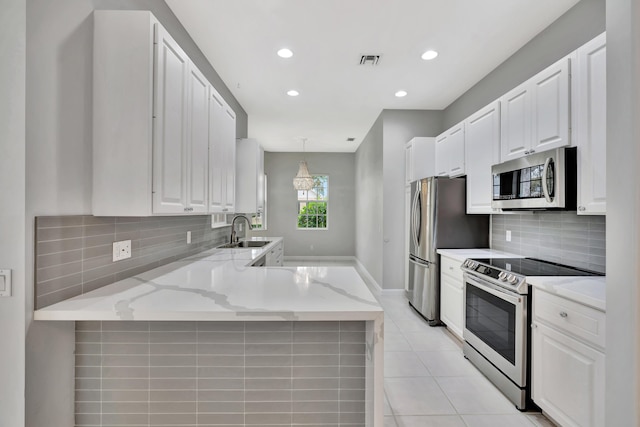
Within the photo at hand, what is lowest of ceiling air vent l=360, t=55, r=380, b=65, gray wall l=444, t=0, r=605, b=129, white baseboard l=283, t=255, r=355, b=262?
white baseboard l=283, t=255, r=355, b=262

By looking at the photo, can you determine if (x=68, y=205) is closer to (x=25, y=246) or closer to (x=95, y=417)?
(x=25, y=246)

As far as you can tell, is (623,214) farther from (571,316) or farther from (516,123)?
(516,123)

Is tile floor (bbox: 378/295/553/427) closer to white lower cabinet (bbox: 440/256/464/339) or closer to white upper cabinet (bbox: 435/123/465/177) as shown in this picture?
white lower cabinet (bbox: 440/256/464/339)

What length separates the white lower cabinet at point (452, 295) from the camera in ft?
10.6

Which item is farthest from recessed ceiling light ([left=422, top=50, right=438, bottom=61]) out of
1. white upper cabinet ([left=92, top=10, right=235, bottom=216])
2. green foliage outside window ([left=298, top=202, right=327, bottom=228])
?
green foliage outside window ([left=298, top=202, right=327, bottom=228])

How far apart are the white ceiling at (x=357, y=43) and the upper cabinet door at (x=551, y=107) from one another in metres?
0.65

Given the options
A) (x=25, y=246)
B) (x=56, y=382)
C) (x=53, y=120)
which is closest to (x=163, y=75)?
(x=53, y=120)

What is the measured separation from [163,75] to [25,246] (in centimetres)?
103

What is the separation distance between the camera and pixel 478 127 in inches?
131

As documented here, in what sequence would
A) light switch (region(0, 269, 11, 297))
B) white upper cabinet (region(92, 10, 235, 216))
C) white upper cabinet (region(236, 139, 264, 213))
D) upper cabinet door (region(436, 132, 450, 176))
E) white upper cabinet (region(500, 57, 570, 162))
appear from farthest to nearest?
white upper cabinet (region(236, 139, 264, 213)) → upper cabinet door (region(436, 132, 450, 176)) → white upper cabinet (region(500, 57, 570, 162)) → white upper cabinet (region(92, 10, 235, 216)) → light switch (region(0, 269, 11, 297))

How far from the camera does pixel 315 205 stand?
8875 mm

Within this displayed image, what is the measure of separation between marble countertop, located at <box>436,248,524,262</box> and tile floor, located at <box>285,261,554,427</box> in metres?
0.89

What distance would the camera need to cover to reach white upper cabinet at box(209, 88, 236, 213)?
2607 millimetres

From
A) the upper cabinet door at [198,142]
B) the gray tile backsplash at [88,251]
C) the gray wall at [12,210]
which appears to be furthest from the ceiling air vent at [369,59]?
the gray wall at [12,210]
